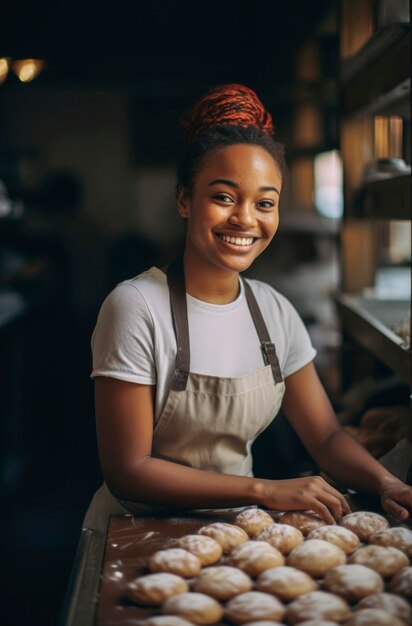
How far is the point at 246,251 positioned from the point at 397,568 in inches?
24.5

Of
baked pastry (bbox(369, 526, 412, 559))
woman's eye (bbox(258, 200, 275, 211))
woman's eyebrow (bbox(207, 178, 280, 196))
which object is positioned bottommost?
baked pastry (bbox(369, 526, 412, 559))

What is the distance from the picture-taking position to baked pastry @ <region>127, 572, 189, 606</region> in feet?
3.70

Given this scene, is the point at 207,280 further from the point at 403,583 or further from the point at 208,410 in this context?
the point at 403,583

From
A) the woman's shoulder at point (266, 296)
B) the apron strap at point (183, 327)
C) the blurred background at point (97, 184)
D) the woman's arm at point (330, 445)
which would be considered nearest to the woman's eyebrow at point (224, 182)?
the apron strap at point (183, 327)

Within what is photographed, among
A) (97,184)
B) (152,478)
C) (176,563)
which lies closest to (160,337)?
(152,478)

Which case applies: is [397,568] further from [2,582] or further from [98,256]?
[98,256]

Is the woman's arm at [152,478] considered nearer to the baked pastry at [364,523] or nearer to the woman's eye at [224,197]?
the baked pastry at [364,523]

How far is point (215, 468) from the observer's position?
170cm

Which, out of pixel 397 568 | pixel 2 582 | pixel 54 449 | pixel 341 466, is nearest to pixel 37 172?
pixel 54 449

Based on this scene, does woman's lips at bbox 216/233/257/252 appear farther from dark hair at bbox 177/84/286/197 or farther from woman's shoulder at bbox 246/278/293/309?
woman's shoulder at bbox 246/278/293/309

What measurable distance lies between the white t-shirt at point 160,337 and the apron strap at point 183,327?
0.01m

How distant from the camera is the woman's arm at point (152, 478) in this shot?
144 cm

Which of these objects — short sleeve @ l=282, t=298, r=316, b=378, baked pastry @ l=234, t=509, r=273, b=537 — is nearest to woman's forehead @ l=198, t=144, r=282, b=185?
short sleeve @ l=282, t=298, r=316, b=378

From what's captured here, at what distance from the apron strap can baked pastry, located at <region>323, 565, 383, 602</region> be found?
1.72 feet
